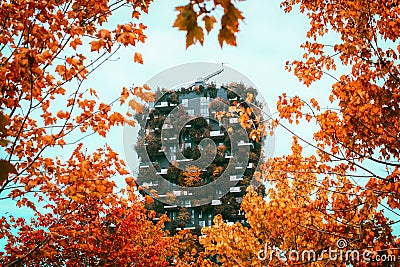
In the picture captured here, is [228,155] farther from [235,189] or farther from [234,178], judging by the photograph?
[235,189]

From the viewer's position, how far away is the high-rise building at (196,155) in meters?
37.9

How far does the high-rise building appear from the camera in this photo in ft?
124

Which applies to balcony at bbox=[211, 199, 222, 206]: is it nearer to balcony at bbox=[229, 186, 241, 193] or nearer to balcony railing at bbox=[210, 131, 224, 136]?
balcony at bbox=[229, 186, 241, 193]

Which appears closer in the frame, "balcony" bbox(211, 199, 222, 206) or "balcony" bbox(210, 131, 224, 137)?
"balcony" bbox(211, 199, 222, 206)

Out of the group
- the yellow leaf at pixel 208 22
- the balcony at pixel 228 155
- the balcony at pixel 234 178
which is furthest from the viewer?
the balcony at pixel 228 155

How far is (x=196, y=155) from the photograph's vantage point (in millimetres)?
40812

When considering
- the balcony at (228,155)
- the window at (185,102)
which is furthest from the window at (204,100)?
the balcony at (228,155)

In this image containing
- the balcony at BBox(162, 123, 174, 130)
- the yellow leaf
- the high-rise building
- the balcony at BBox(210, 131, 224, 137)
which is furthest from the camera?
the balcony at BBox(162, 123, 174, 130)

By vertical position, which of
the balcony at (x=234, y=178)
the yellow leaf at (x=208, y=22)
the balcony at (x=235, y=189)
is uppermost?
the balcony at (x=234, y=178)

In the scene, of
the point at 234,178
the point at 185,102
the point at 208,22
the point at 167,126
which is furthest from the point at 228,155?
the point at 208,22

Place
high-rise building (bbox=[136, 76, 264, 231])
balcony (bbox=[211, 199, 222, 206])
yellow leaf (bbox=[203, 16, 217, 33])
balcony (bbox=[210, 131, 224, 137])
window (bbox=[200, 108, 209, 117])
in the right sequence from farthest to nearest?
window (bbox=[200, 108, 209, 117]) → balcony (bbox=[210, 131, 224, 137]) → high-rise building (bbox=[136, 76, 264, 231]) → balcony (bbox=[211, 199, 222, 206]) → yellow leaf (bbox=[203, 16, 217, 33])

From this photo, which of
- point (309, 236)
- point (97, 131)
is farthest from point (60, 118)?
point (309, 236)

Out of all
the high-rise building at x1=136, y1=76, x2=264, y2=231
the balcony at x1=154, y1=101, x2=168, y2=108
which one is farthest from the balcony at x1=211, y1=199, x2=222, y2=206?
the balcony at x1=154, y1=101, x2=168, y2=108

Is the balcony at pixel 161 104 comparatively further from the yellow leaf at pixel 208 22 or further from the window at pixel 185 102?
the yellow leaf at pixel 208 22
